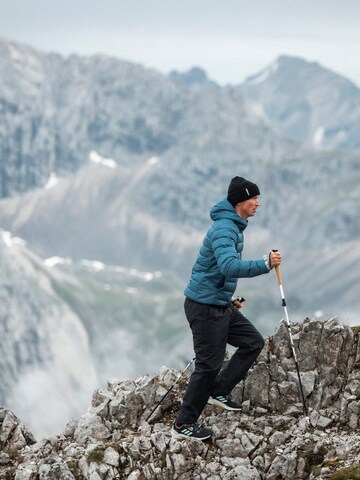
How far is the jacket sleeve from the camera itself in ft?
53.6

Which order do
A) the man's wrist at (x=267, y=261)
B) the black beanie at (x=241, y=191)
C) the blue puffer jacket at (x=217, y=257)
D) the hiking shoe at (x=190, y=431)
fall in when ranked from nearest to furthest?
the man's wrist at (x=267, y=261) < the blue puffer jacket at (x=217, y=257) < the hiking shoe at (x=190, y=431) < the black beanie at (x=241, y=191)

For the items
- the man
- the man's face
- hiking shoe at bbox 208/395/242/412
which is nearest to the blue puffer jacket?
the man

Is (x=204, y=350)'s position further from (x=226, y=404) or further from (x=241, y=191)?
(x=241, y=191)

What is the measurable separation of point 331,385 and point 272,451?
8.22ft

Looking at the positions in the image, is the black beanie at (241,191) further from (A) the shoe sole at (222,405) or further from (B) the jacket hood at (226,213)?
(A) the shoe sole at (222,405)

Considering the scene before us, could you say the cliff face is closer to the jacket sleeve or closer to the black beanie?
the jacket sleeve

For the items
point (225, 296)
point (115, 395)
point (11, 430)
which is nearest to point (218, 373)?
point (225, 296)

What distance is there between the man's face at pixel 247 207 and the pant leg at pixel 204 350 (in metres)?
2.10

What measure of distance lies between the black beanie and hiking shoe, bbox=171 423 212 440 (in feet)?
15.6

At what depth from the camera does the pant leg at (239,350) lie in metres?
18.1

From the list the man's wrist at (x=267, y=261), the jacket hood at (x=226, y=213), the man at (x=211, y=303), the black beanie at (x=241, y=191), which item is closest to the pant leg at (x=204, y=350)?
the man at (x=211, y=303)

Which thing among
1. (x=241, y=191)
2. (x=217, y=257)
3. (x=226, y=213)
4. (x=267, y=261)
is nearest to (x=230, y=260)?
(x=217, y=257)

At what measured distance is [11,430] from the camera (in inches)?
717

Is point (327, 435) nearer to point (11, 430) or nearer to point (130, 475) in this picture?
point (130, 475)
